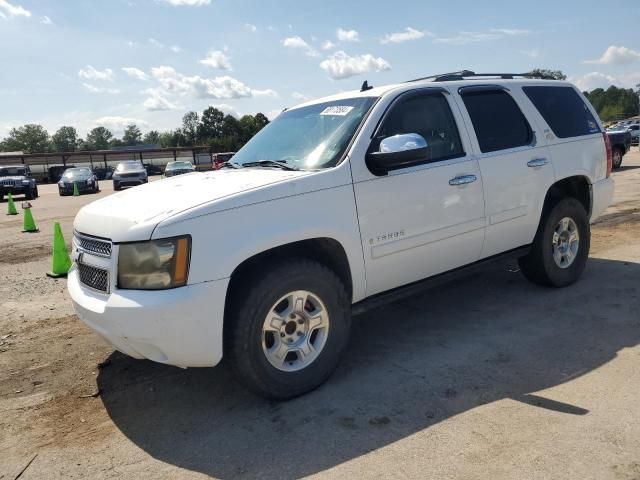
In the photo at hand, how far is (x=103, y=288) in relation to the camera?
129 inches

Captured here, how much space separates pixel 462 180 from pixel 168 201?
221 centimetres

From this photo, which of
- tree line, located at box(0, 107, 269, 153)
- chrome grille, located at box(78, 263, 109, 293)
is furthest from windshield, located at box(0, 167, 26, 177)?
tree line, located at box(0, 107, 269, 153)

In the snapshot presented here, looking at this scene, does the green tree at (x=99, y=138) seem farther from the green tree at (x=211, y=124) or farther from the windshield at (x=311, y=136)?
the windshield at (x=311, y=136)

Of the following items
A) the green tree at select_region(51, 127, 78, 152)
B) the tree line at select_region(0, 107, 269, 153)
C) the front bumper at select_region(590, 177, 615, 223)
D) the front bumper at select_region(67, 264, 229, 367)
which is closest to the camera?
the front bumper at select_region(67, 264, 229, 367)

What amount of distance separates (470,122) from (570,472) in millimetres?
→ 2772

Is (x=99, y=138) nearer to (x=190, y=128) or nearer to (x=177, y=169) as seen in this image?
(x=190, y=128)

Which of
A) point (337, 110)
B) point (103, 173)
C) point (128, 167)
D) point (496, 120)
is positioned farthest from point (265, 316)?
point (103, 173)

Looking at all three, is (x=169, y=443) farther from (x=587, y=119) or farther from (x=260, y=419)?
(x=587, y=119)

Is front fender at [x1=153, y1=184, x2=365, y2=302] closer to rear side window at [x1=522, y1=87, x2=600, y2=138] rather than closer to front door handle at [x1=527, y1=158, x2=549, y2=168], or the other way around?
front door handle at [x1=527, y1=158, x2=549, y2=168]

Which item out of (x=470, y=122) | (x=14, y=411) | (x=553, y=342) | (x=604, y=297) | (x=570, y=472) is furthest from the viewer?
(x=604, y=297)

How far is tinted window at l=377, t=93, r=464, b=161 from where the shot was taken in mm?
4078

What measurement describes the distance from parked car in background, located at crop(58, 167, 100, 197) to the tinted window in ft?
80.6

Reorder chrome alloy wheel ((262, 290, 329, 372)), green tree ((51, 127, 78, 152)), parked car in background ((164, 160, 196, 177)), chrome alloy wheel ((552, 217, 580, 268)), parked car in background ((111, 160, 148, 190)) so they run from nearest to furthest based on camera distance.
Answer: chrome alloy wheel ((262, 290, 329, 372))
chrome alloy wheel ((552, 217, 580, 268))
parked car in background ((111, 160, 148, 190))
parked car in background ((164, 160, 196, 177))
green tree ((51, 127, 78, 152))

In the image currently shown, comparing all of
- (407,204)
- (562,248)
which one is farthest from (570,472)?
(562,248)
